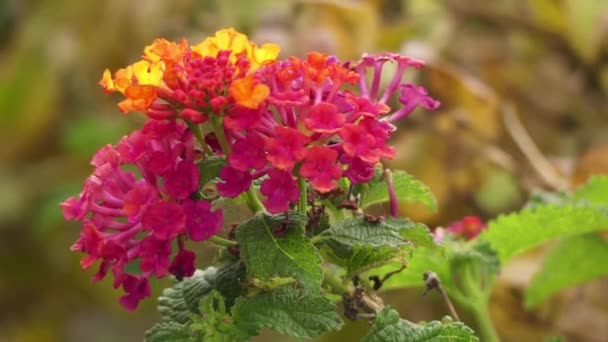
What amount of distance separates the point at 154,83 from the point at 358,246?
11 cm

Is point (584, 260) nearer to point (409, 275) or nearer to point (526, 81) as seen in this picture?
point (409, 275)

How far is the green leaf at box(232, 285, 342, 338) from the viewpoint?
43 centimetres

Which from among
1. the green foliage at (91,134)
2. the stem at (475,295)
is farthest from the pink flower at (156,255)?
the green foliage at (91,134)

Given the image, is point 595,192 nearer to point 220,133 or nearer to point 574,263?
point 574,263

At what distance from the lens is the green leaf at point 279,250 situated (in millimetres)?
418

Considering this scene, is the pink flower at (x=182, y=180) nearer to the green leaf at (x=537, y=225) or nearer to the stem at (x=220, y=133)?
the stem at (x=220, y=133)

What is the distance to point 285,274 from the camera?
0.42 m

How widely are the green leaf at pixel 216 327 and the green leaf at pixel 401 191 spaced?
0.33ft

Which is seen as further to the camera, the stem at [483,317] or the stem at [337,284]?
the stem at [483,317]

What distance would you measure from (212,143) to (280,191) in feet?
0.17

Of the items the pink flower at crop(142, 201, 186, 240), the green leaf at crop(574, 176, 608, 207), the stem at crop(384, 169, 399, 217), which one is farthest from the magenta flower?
the green leaf at crop(574, 176, 608, 207)

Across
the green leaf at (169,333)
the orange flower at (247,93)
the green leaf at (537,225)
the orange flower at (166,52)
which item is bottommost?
the green leaf at (169,333)

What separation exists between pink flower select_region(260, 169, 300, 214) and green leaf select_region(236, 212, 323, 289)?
2 cm

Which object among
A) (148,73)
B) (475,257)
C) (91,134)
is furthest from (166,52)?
(91,134)
